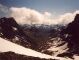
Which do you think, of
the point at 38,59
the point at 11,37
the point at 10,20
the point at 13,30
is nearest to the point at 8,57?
the point at 38,59

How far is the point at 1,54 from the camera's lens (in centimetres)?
2403

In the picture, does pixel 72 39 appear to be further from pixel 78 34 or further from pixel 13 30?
pixel 13 30

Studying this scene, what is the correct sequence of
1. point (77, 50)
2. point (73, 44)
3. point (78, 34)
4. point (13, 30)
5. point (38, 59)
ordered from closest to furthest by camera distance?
point (38, 59), point (77, 50), point (73, 44), point (78, 34), point (13, 30)

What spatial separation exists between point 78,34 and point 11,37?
146 ft

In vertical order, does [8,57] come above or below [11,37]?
below

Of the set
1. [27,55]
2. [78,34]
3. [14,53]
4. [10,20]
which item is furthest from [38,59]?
[10,20]

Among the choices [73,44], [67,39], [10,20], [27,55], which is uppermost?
[10,20]

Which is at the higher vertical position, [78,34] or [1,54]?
[78,34]

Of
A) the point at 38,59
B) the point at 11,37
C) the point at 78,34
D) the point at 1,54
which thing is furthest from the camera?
the point at 11,37

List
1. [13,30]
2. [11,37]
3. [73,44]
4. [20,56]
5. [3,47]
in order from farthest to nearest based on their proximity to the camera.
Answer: [13,30] < [11,37] < [73,44] < [20,56] < [3,47]

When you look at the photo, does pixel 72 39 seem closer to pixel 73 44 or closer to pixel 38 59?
pixel 73 44

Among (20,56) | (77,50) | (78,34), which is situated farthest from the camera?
(78,34)

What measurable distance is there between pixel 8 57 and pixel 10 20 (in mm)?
142037

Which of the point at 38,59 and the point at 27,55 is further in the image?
the point at 38,59
